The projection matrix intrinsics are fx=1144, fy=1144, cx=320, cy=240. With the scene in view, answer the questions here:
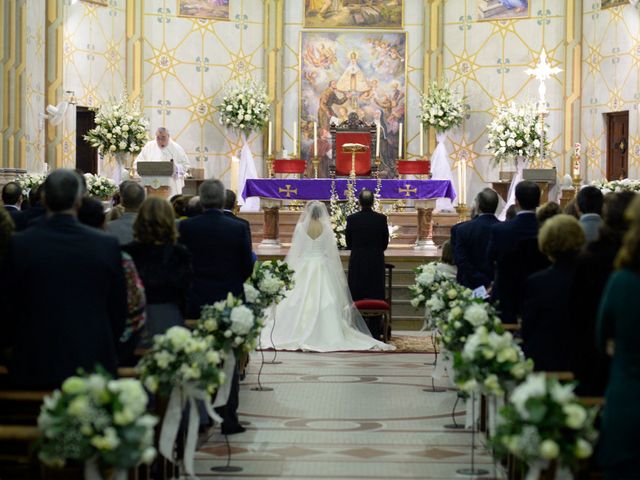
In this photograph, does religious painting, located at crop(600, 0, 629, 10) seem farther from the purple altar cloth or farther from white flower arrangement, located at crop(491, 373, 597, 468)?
white flower arrangement, located at crop(491, 373, 597, 468)

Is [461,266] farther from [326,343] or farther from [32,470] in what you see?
[32,470]

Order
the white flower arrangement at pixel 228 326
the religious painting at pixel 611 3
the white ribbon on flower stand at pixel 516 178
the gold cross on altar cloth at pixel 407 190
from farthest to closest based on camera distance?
the religious painting at pixel 611 3 < the white ribbon on flower stand at pixel 516 178 < the gold cross on altar cloth at pixel 407 190 < the white flower arrangement at pixel 228 326

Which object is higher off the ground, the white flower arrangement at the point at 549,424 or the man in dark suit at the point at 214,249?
the man in dark suit at the point at 214,249

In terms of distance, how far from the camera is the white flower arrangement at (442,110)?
22.9 meters

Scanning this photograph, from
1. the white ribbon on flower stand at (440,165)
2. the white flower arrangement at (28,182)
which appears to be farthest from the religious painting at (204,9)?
the white flower arrangement at (28,182)

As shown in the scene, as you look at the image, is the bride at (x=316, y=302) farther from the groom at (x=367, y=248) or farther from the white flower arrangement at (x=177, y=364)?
the white flower arrangement at (x=177, y=364)

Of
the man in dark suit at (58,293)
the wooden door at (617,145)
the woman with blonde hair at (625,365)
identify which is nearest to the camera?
the woman with blonde hair at (625,365)

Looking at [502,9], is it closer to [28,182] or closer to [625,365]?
[28,182]

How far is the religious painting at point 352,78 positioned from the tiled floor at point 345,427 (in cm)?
1187

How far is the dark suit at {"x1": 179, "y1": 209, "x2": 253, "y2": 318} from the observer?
8719 mm

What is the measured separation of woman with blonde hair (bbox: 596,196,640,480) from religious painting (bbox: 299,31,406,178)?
19.7m

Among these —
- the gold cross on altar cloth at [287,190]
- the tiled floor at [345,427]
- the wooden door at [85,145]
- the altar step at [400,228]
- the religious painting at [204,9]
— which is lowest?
the tiled floor at [345,427]

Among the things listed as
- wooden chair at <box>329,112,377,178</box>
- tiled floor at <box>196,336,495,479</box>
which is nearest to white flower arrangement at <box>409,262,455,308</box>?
tiled floor at <box>196,336,495,479</box>

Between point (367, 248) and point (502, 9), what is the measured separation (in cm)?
1090
